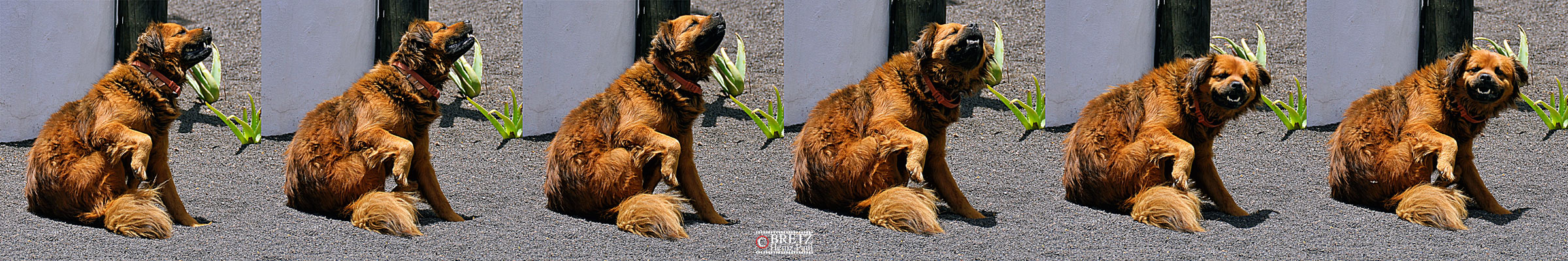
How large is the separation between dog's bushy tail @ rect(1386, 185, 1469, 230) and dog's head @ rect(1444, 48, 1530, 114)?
1.25 ft

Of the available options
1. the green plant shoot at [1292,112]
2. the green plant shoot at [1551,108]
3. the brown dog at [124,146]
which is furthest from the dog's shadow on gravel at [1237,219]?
the brown dog at [124,146]

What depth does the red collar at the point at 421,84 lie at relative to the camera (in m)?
5.30

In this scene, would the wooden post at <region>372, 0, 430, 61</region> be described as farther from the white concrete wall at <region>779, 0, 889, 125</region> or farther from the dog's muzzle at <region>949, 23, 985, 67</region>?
the dog's muzzle at <region>949, 23, 985, 67</region>

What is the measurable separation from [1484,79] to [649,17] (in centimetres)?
393

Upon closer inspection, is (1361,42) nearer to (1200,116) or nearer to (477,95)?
(1200,116)

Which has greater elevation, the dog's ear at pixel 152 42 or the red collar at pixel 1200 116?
the dog's ear at pixel 152 42

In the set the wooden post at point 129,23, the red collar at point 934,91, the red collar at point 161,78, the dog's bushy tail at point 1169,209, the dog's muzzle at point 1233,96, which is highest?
the dog's muzzle at point 1233,96

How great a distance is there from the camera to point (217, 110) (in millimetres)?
7637

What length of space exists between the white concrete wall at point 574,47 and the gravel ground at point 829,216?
15.3 inches

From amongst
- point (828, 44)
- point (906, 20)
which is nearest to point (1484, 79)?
point (906, 20)

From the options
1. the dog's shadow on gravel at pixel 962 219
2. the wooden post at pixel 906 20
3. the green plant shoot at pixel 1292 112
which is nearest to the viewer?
the dog's shadow on gravel at pixel 962 219

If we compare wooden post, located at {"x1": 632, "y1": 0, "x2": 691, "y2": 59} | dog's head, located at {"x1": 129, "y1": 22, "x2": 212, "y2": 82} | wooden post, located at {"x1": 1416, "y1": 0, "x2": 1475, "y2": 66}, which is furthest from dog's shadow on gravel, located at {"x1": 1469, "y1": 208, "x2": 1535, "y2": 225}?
dog's head, located at {"x1": 129, "y1": 22, "x2": 212, "y2": 82}

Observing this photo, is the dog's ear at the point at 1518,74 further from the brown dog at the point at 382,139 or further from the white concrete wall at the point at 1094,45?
the brown dog at the point at 382,139

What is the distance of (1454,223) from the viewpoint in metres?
5.55
